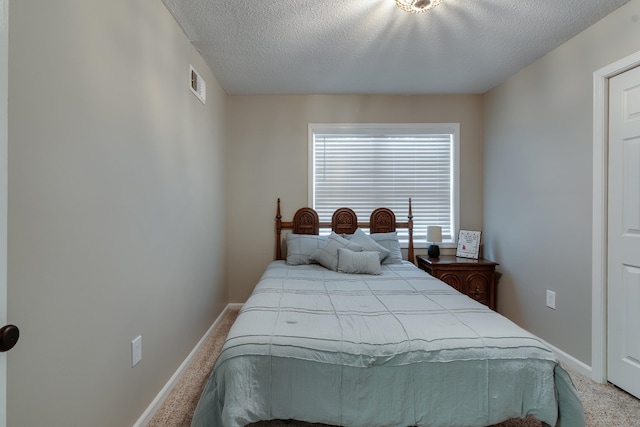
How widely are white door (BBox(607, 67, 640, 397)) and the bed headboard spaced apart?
177 centimetres

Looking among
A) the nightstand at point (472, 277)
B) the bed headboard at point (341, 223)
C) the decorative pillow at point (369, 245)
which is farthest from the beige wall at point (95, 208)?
the nightstand at point (472, 277)

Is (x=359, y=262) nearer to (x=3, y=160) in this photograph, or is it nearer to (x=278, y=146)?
(x=278, y=146)

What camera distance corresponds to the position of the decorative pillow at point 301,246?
3252mm

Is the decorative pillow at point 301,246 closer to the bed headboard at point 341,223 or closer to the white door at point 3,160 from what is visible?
the bed headboard at point 341,223

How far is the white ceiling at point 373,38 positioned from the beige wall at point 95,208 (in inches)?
16.0

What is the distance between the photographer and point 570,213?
7.93 feet

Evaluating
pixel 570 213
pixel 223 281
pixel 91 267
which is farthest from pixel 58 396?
pixel 570 213

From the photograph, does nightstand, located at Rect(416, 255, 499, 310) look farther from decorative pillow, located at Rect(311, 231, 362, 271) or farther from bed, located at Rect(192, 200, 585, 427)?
bed, located at Rect(192, 200, 585, 427)

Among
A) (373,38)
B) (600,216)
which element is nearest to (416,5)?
(373,38)

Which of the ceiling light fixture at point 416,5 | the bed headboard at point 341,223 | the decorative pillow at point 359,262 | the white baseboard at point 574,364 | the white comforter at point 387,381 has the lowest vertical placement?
the white baseboard at point 574,364

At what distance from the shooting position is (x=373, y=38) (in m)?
2.40

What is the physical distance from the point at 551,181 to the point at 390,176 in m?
1.58

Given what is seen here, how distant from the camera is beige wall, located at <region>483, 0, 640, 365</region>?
89.0 inches

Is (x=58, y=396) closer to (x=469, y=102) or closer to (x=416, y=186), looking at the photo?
(x=416, y=186)
